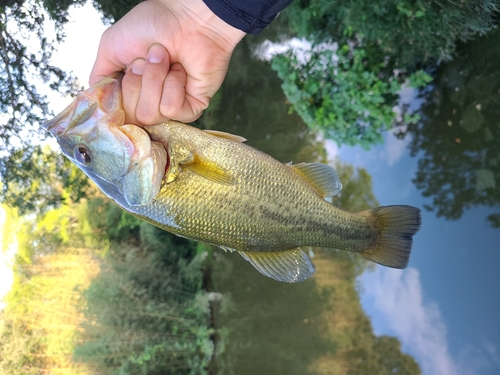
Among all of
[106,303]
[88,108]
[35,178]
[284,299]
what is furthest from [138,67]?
[106,303]

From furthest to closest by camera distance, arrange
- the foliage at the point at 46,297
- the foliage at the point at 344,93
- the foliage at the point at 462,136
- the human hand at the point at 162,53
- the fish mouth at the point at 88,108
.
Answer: the foliage at the point at 46,297, the foliage at the point at 344,93, the foliage at the point at 462,136, the human hand at the point at 162,53, the fish mouth at the point at 88,108

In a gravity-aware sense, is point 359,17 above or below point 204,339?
above

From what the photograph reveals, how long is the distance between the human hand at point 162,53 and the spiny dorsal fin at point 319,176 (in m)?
0.73

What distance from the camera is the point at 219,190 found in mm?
1617

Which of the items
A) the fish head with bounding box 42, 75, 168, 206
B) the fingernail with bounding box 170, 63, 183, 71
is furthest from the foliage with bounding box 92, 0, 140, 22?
the fish head with bounding box 42, 75, 168, 206

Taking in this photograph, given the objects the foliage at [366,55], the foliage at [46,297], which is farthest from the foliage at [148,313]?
the foliage at [366,55]

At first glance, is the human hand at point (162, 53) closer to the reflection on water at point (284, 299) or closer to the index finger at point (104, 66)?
the index finger at point (104, 66)

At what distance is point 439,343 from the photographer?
11.9ft

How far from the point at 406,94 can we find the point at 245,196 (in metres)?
2.81

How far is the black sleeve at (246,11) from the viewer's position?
4.89ft

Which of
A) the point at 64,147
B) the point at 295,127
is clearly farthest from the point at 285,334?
the point at 64,147

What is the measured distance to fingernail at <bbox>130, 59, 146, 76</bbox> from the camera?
1.59 metres

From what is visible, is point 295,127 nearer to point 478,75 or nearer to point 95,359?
point 478,75

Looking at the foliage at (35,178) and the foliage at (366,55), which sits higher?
the foliage at (366,55)
